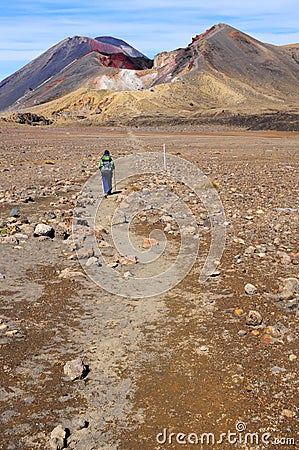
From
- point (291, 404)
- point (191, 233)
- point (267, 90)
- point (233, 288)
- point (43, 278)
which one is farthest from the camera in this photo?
point (267, 90)

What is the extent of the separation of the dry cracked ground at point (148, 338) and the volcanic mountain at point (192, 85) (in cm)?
6183

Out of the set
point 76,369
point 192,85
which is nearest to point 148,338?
point 76,369

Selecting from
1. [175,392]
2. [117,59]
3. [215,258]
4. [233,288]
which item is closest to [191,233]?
[215,258]

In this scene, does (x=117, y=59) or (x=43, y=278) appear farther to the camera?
(x=117, y=59)

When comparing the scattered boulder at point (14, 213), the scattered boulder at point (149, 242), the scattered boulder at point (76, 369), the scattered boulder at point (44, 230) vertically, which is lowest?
the scattered boulder at point (76, 369)

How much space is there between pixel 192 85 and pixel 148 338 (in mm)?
94975

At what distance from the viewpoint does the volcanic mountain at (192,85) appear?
8464 centimetres

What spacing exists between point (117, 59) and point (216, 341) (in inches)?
6035

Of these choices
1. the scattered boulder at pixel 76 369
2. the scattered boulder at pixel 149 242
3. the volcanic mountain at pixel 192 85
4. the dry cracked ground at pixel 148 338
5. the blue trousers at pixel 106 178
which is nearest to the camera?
the dry cracked ground at pixel 148 338

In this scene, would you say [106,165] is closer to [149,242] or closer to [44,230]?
[44,230]

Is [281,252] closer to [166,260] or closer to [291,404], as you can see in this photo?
[166,260]

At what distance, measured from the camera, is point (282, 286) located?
22.9ft

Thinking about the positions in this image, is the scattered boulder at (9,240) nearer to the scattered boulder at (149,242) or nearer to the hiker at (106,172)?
the scattered boulder at (149,242)

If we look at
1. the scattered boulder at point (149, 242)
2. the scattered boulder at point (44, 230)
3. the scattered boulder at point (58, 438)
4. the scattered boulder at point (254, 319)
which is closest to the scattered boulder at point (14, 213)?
the scattered boulder at point (44, 230)
